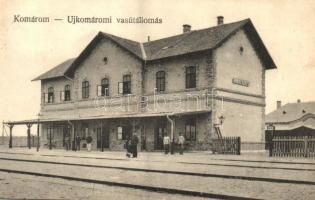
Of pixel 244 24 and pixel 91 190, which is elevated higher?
pixel 244 24

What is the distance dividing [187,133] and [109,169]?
39.7ft

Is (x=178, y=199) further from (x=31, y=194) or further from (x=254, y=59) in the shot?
(x=254, y=59)

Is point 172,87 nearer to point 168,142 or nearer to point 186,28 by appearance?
point 168,142

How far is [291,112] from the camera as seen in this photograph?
175ft

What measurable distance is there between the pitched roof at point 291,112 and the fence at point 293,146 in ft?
99.4

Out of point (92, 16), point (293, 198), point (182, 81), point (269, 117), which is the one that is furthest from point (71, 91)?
point (269, 117)

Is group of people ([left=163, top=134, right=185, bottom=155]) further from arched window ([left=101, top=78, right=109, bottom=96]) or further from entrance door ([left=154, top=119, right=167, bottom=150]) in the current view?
arched window ([left=101, top=78, right=109, bottom=96])

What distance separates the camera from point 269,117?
55.4 m

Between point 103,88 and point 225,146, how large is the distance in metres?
10.7

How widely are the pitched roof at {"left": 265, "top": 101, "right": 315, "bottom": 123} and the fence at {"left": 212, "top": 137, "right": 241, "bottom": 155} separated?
2944 centimetres

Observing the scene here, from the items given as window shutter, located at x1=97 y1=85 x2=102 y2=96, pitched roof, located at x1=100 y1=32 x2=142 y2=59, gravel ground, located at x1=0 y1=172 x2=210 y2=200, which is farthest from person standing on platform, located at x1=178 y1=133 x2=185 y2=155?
gravel ground, located at x1=0 y1=172 x2=210 y2=200

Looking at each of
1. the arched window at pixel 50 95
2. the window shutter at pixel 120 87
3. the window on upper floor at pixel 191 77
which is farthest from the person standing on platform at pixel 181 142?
the arched window at pixel 50 95

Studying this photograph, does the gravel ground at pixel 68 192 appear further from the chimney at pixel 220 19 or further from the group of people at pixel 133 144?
the chimney at pixel 220 19

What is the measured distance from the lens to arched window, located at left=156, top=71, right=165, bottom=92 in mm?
26500
